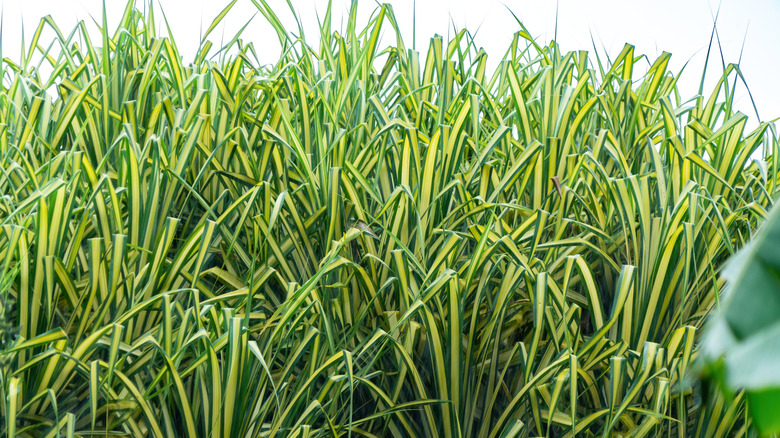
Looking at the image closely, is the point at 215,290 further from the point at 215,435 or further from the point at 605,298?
the point at 605,298

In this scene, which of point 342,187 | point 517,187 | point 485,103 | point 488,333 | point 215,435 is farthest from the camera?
point 485,103

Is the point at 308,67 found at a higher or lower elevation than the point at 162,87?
higher

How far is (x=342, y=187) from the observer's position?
1.29m

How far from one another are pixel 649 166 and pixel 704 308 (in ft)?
1.59

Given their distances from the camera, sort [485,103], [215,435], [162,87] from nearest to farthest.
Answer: [215,435], [162,87], [485,103]

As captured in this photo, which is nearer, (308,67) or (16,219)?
(16,219)

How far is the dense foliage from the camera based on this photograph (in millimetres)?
1020

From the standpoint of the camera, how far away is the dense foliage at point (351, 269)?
1.02 metres

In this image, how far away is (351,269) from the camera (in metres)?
1.22

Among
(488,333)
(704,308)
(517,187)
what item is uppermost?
(517,187)

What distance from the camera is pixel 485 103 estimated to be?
175cm

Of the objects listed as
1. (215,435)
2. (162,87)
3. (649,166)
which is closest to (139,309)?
(215,435)

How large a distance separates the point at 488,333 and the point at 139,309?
2.10ft

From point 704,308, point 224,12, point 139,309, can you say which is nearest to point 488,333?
point 704,308
